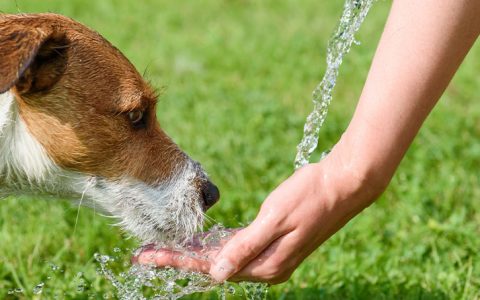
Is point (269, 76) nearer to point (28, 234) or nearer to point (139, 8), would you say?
point (139, 8)

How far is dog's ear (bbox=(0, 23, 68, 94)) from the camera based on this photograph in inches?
114

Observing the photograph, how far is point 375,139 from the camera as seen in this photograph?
2793mm

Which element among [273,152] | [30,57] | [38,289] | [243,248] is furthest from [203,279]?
[273,152]

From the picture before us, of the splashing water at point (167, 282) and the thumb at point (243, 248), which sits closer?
the thumb at point (243, 248)

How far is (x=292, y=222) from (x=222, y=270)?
0.34 metres

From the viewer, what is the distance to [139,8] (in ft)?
33.2

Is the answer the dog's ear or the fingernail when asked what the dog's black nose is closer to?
the fingernail

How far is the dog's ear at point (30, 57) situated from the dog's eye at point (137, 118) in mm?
362

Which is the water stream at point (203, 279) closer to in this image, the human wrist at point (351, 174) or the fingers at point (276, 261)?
the fingers at point (276, 261)

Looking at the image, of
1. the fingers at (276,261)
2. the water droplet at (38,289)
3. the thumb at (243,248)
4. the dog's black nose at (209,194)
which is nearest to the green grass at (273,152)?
the water droplet at (38,289)

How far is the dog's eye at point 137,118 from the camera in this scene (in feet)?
11.5

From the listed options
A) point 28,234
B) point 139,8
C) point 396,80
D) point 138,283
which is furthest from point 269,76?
point 396,80

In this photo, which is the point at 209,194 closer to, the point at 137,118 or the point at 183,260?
the point at 137,118

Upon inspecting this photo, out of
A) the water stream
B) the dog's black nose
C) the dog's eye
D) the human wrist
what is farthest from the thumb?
the dog's eye
